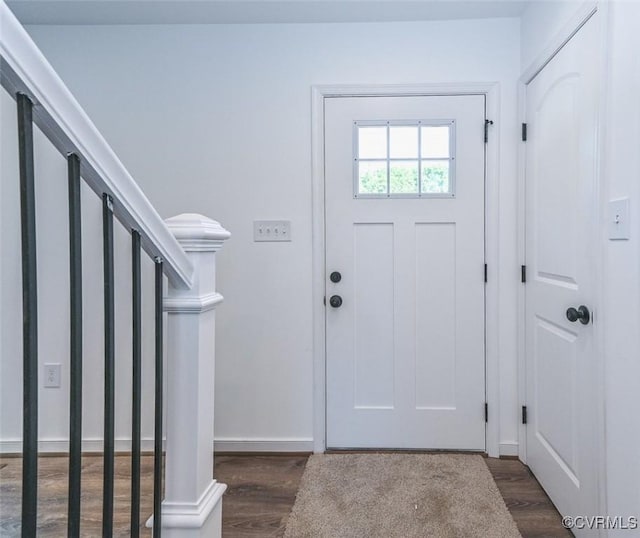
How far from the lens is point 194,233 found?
96cm

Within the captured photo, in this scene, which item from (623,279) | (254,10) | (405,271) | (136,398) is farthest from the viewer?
(405,271)

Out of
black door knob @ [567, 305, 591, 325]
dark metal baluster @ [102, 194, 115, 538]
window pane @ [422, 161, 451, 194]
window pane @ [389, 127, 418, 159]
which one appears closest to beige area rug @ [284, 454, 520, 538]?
black door knob @ [567, 305, 591, 325]

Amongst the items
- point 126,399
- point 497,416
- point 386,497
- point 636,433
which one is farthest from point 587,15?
point 126,399

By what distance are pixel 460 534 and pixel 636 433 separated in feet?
2.47

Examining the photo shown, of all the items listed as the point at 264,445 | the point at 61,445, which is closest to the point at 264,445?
the point at 264,445

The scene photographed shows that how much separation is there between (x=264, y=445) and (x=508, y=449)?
1.28 metres

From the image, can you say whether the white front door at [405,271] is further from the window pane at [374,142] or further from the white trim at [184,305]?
the white trim at [184,305]

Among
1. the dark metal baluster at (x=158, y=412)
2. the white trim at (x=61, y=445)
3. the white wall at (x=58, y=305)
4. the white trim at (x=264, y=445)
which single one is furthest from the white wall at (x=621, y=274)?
the white trim at (x=61, y=445)

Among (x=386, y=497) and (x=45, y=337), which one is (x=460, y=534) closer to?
(x=386, y=497)

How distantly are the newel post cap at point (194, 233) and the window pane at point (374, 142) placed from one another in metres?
1.51

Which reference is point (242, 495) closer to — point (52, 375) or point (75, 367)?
point (52, 375)

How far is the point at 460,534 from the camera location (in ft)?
5.36

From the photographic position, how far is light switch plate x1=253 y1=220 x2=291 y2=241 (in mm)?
2348

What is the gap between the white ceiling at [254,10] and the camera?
→ 2156 millimetres
